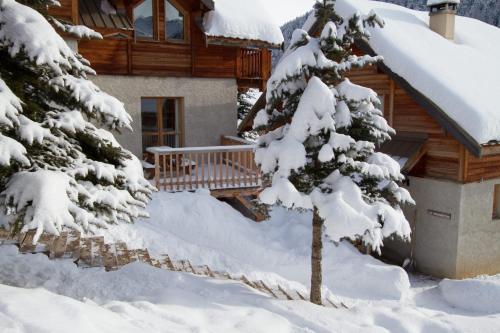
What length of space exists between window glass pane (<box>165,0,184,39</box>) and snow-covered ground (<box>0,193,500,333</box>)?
5362 millimetres

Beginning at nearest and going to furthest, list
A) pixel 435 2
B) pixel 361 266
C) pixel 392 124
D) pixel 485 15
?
pixel 361 266 < pixel 392 124 < pixel 435 2 < pixel 485 15

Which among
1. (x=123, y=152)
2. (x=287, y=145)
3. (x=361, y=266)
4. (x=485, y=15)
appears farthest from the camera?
(x=485, y=15)

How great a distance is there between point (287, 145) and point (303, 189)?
0.94 m

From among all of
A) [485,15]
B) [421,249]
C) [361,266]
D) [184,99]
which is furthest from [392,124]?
[485,15]

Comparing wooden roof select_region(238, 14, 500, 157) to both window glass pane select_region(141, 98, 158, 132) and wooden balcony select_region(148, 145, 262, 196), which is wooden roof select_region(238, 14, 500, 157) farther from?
window glass pane select_region(141, 98, 158, 132)

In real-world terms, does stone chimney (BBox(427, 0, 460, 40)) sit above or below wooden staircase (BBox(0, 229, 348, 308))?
above

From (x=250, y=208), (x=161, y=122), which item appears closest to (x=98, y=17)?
(x=161, y=122)

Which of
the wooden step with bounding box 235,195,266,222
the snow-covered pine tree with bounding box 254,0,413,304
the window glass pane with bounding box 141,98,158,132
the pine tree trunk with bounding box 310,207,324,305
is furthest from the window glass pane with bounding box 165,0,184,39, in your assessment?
the pine tree trunk with bounding box 310,207,324,305

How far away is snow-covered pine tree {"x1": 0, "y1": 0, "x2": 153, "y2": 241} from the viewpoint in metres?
4.76

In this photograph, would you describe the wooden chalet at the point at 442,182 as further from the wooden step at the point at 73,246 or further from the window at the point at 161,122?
the wooden step at the point at 73,246

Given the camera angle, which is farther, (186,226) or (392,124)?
(392,124)

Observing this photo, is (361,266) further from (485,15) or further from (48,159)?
(485,15)

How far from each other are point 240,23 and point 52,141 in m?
9.61

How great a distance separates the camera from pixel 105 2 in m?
12.8
